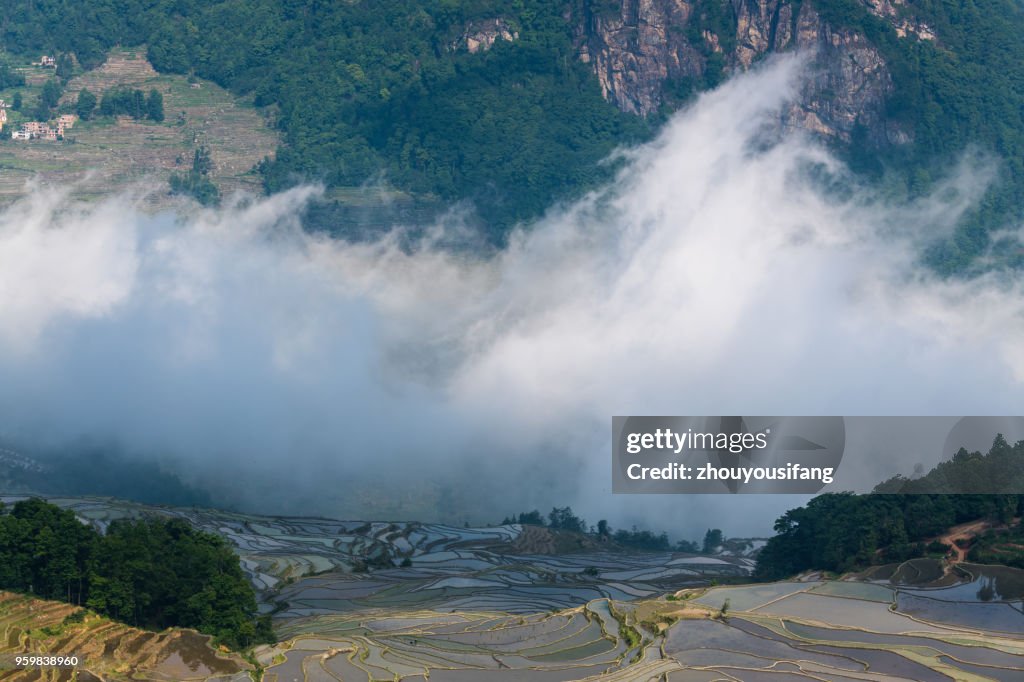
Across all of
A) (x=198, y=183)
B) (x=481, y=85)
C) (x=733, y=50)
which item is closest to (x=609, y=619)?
(x=198, y=183)

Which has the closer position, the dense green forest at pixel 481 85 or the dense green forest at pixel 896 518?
the dense green forest at pixel 896 518

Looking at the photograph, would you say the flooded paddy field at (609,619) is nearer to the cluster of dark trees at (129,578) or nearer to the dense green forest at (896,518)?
the dense green forest at (896,518)

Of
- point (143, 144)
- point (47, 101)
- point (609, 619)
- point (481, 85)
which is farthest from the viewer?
point (47, 101)

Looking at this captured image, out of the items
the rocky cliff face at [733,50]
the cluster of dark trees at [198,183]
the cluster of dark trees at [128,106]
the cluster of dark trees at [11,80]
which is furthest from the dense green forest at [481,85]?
the cluster of dark trees at [128,106]

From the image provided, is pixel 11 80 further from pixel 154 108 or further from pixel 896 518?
pixel 896 518

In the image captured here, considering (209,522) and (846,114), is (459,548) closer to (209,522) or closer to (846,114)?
(209,522)

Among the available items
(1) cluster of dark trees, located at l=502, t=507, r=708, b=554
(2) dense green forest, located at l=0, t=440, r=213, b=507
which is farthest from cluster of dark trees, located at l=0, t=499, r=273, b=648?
(1) cluster of dark trees, located at l=502, t=507, r=708, b=554
